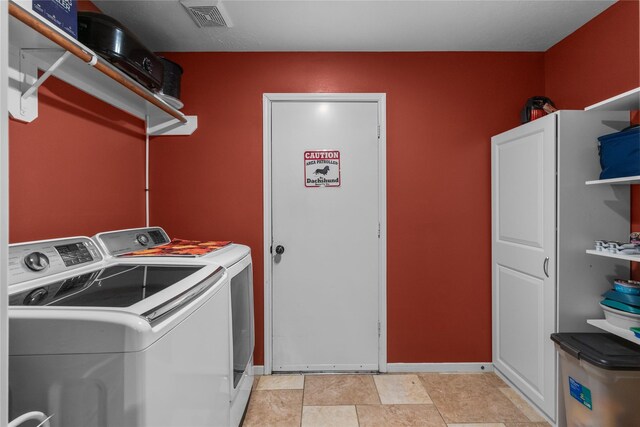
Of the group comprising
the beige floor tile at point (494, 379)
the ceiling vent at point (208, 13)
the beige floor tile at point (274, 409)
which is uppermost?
the ceiling vent at point (208, 13)

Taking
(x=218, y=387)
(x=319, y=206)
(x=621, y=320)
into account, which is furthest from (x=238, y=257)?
(x=621, y=320)

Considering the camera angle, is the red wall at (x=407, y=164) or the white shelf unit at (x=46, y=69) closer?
the white shelf unit at (x=46, y=69)

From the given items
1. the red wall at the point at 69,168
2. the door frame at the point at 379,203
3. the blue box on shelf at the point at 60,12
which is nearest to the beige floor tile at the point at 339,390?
the door frame at the point at 379,203

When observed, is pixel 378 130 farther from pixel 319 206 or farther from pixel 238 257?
pixel 238 257

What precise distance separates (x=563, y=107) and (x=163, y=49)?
287 centimetres

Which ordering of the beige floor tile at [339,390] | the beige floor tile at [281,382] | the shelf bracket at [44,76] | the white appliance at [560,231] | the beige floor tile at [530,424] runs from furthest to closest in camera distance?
the beige floor tile at [281,382]
the beige floor tile at [339,390]
the beige floor tile at [530,424]
the white appliance at [560,231]
the shelf bracket at [44,76]

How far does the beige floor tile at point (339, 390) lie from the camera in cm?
214

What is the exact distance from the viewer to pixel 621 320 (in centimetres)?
161

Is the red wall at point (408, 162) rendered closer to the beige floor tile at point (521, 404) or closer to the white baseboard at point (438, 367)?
the white baseboard at point (438, 367)

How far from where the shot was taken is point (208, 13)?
194 cm

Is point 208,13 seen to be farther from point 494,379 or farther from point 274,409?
point 494,379

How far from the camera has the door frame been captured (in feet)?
8.13

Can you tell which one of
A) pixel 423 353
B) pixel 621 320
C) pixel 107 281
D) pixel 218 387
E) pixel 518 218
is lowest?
pixel 423 353

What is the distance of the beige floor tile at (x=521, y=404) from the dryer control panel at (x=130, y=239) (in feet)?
8.16
